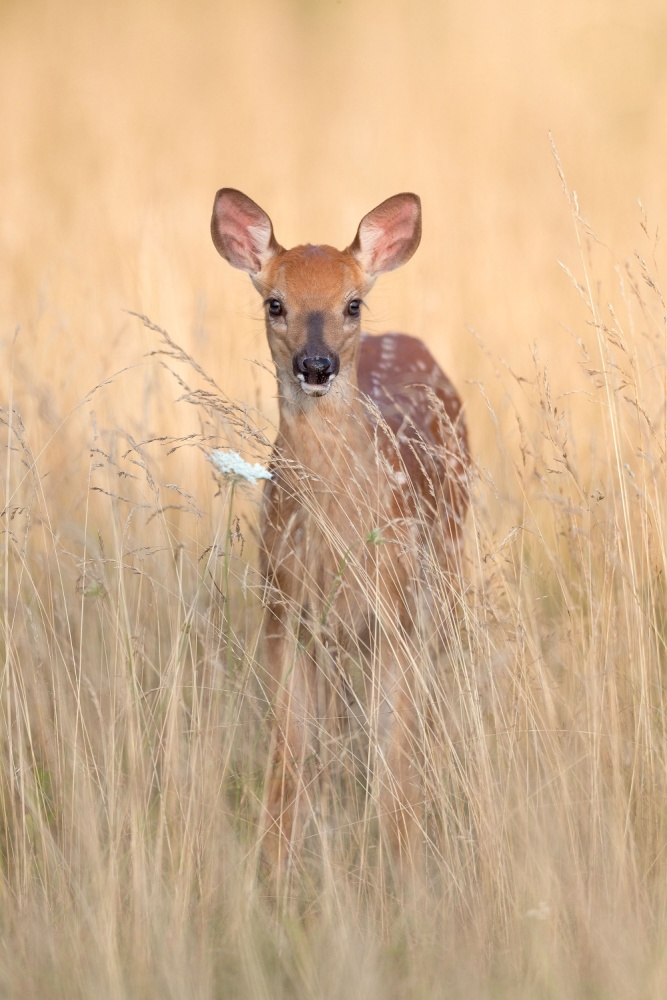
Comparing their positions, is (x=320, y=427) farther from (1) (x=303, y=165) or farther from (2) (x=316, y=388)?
(1) (x=303, y=165)

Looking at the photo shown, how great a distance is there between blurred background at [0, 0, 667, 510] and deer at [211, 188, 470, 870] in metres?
1.33

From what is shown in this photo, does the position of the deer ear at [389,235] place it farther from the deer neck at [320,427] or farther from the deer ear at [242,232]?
the deer neck at [320,427]

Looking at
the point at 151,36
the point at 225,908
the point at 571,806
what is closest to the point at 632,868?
the point at 571,806

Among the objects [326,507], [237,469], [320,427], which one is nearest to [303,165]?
[320,427]

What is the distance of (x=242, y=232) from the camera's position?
16.3ft

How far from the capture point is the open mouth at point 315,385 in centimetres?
428

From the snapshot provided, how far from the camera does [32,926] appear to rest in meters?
3.15

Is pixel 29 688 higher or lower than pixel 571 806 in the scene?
higher

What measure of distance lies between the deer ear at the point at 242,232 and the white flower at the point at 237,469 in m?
1.60

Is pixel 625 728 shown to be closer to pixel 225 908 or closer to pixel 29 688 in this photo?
pixel 225 908

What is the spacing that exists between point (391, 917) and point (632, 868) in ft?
1.87

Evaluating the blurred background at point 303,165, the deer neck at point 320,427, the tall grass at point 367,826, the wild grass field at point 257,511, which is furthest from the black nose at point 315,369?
the blurred background at point 303,165

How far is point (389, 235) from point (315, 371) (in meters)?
0.97

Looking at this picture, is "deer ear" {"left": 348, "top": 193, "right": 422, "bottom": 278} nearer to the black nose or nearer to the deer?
the deer
